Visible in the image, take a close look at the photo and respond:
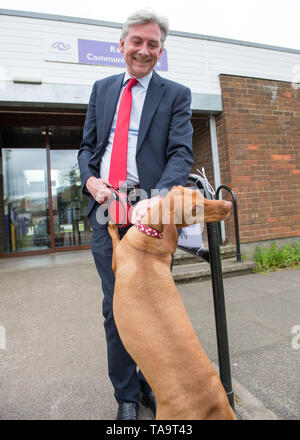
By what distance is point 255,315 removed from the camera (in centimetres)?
316

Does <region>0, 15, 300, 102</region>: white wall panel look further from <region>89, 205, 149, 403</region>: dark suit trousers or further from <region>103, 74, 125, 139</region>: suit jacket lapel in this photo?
<region>89, 205, 149, 403</region>: dark suit trousers

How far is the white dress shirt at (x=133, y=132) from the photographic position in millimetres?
1700

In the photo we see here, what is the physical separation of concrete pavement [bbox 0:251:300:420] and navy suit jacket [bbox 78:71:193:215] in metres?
1.28

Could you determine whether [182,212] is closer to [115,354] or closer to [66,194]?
[115,354]

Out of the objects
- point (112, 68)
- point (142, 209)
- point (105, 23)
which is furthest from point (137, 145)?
point (105, 23)

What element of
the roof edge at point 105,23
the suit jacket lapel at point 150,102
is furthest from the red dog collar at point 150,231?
the roof edge at point 105,23

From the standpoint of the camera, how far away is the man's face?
1.55m

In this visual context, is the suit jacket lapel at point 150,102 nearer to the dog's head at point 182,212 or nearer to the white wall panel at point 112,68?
the dog's head at point 182,212

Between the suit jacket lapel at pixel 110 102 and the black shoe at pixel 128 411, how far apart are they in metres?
1.58

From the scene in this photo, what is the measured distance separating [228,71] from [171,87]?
187 inches

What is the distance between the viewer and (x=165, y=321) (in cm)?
114

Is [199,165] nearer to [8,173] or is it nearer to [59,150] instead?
[59,150]
